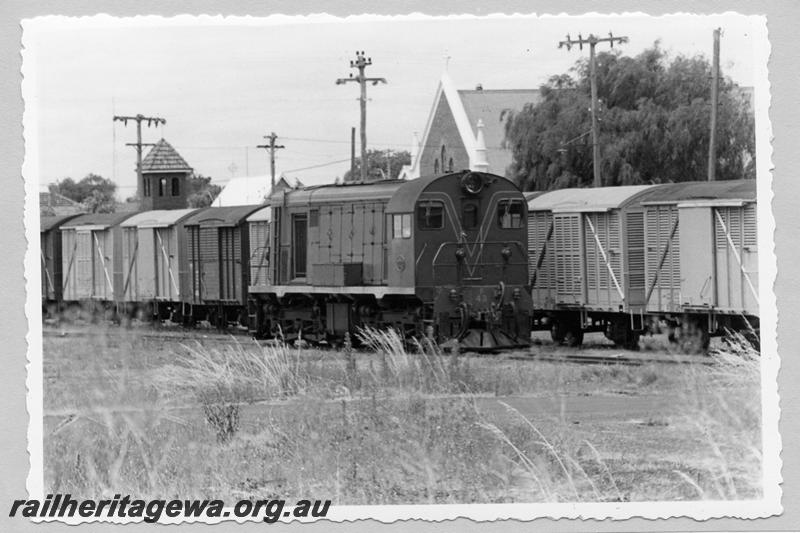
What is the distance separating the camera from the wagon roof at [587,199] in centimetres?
2586

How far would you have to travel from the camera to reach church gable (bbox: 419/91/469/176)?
4713 cm

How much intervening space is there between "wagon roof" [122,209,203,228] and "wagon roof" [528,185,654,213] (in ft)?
38.3

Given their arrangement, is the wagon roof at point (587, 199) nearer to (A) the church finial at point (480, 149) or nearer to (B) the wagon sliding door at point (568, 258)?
(B) the wagon sliding door at point (568, 258)

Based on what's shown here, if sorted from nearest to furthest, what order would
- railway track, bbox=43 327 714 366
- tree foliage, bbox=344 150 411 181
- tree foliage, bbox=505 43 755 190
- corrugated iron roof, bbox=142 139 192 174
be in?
railway track, bbox=43 327 714 366 → tree foliage, bbox=505 43 755 190 → corrugated iron roof, bbox=142 139 192 174 → tree foliage, bbox=344 150 411 181

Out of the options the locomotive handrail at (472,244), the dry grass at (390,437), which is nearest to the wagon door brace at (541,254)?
the locomotive handrail at (472,244)

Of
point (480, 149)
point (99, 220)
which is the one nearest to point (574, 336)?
point (99, 220)

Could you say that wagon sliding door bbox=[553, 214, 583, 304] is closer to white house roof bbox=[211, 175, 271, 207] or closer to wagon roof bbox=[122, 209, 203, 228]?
wagon roof bbox=[122, 209, 203, 228]

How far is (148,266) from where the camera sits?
121ft

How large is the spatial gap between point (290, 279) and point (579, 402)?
1209cm

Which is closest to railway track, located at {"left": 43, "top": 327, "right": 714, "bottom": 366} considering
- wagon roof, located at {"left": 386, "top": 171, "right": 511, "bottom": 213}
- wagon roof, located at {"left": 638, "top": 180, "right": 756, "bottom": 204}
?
wagon roof, located at {"left": 638, "top": 180, "right": 756, "bottom": 204}

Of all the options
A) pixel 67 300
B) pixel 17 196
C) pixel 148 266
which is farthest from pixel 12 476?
pixel 67 300

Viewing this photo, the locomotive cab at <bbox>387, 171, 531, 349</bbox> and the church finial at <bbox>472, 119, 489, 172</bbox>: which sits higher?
the church finial at <bbox>472, 119, 489, 172</bbox>

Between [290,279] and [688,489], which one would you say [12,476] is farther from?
[290,279]

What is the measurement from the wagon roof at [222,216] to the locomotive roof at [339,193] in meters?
3.57
